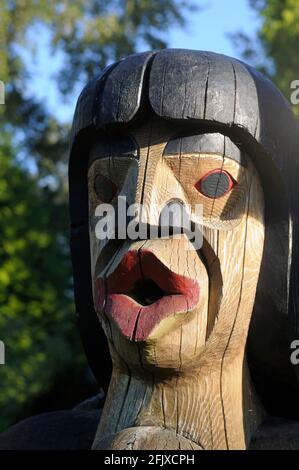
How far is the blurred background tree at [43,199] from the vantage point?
9.63m

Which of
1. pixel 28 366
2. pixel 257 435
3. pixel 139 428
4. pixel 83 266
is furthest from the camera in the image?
pixel 28 366

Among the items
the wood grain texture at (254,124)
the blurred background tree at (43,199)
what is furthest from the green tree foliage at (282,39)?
the wood grain texture at (254,124)

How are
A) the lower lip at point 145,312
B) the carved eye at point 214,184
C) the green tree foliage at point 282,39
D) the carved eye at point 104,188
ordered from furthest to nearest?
1. the green tree foliage at point 282,39
2. the carved eye at point 104,188
3. the carved eye at point 214,184
4. the lower lip at point 145,312

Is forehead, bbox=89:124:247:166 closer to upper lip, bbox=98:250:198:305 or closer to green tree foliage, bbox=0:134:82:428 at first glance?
upper lip, bbox=98:250:198:305

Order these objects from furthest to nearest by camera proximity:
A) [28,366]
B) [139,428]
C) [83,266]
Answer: [28,366]
[83,266]
[139,428]

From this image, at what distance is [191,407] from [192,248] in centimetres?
49

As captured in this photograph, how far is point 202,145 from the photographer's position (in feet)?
8.12

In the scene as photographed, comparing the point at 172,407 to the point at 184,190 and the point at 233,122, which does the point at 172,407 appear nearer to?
the point at 184,190

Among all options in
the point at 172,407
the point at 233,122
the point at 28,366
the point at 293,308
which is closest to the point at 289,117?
the point at 233,122

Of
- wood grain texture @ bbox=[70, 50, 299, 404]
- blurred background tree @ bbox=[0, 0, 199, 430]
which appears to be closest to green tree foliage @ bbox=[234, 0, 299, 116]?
blurred background tree @ bbox=[0, 0, 199, 430]

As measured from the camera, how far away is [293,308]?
8.20ft

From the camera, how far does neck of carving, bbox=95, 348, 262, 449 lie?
2424mm

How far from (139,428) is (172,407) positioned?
0.41 feet

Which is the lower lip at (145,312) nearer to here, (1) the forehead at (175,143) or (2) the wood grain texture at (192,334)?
(2) the wood grain texture at (192,334)
